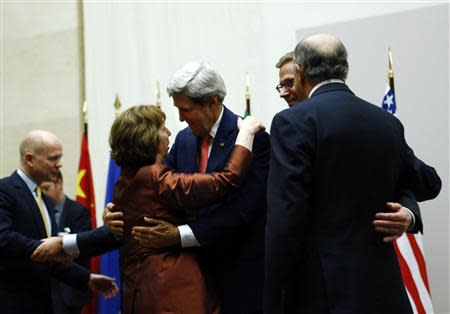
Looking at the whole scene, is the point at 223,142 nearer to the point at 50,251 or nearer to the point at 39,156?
the point at 50,251

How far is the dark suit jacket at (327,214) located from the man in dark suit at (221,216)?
442 millimetres

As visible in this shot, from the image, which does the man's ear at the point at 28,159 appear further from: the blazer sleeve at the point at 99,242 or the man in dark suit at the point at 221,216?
the man in dark suit at the point at 221,216

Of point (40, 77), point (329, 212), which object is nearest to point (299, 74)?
point (329, 212)

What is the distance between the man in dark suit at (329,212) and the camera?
8.05 ft

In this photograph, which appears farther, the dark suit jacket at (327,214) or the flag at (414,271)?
the flag at (414,271)

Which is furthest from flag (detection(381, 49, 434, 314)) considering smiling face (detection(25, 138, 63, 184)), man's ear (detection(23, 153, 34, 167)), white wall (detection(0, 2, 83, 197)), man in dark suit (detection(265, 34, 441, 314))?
white wall (detection(0, 2, 83, 197))

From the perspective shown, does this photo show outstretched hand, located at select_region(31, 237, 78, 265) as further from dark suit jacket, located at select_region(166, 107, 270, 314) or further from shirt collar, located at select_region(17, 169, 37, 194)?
dark suit jacket, located at select_region(166, 107, 270, 314)

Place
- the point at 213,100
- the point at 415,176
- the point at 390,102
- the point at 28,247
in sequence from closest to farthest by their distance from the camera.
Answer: the point at 415,176, the point at 213,100, the point at 28,247, the point at 390,102

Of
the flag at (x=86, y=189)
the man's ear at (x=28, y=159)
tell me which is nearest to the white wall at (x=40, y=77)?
the flag at (x=86, y=189)

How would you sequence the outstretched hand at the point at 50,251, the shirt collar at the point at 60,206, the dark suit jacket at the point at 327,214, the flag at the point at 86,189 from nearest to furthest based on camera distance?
the dark suit jacket at the point at 327,214, the outstretched hand at the point at 50,251, the shirt collar at the point at 60,206, the flag at the point at 86,189

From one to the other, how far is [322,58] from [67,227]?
308 cm

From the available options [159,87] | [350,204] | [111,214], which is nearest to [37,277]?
[111,214]

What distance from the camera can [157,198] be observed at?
2896mm

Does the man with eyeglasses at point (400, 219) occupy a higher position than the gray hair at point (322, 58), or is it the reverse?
the gray hair at point (322, 58)
